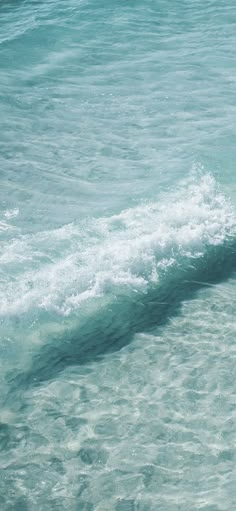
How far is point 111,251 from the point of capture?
1321 centimetres

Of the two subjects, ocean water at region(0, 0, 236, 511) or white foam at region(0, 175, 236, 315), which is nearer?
ocean water at region(0, 0, 236, 511)

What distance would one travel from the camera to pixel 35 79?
21.8m

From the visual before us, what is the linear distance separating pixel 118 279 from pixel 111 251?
2.77ft

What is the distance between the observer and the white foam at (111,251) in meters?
12.3

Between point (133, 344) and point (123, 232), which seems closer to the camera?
point (133, 344)

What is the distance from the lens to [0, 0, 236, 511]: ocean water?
9.08 m

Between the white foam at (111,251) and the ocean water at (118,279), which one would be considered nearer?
the ocean water at (118,279)

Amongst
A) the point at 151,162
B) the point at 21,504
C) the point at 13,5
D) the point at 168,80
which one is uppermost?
the point at 13,5

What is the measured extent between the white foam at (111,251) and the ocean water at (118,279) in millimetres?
35

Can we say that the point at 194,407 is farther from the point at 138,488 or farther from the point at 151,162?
the point at 151,162

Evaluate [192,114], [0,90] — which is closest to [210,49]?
[192,114]

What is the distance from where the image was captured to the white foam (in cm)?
1233

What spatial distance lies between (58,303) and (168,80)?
12096 mm

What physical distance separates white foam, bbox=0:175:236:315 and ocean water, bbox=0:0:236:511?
0.12 feet
